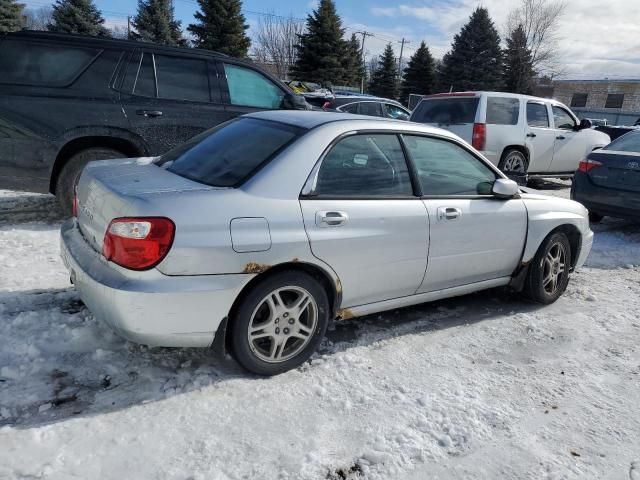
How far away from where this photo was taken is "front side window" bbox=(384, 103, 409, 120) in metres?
14.2

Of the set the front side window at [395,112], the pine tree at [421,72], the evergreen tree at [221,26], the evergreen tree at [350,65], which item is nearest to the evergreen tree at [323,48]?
→ the evergreen tree at [350,65]

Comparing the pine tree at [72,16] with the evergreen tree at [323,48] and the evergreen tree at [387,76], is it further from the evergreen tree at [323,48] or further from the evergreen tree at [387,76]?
the evergreen tree at [387,76]

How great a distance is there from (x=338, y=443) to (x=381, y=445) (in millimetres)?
Result: 213

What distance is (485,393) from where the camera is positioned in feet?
10.2

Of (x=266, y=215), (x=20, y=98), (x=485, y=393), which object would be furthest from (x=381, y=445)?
(x=20, y=98)

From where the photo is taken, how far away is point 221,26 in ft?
123

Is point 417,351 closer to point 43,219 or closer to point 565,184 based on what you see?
point 43,219

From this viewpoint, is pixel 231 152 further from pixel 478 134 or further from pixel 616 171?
pixel 478 134

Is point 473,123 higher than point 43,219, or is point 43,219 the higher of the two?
point 473,123

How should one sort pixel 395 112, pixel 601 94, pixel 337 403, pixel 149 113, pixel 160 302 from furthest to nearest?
pixel 601 94
pixel 395 112
pixel 149 113
pixel 337 403
pixel 160 302

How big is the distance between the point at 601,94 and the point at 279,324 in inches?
2206

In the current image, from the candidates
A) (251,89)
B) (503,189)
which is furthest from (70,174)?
(503,189)

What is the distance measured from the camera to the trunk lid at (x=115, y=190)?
9.21 ft

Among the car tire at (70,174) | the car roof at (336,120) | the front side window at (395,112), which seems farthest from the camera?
the front side window at (395,112)
